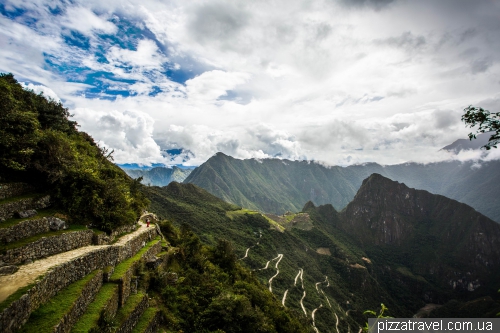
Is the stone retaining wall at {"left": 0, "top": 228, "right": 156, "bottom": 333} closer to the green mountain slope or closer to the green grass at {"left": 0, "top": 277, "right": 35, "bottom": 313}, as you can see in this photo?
the green grass at {"left": 0, "top": 277, "right": 35, "bottom": 313}

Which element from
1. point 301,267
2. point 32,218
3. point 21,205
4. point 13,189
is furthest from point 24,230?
point 301,267

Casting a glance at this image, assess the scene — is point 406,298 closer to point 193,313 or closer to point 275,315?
point 275,315

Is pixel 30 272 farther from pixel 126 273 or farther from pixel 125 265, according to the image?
pixel 125 265

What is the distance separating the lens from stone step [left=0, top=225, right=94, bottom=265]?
1208 centimetres

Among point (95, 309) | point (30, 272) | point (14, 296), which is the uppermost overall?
point (30, 272)

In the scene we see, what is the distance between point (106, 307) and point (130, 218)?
38.4 ft

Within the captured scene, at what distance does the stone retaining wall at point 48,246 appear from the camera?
12.1 metres

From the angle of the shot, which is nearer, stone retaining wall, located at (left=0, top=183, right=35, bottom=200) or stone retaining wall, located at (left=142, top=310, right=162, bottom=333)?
stone retaining wall, located at (left=142, top=310, right=162, bottom=333)

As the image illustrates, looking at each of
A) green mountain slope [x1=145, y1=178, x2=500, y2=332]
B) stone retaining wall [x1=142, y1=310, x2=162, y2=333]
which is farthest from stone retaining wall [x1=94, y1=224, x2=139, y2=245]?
green mountain slope [x1=145, y1=178, x2=500, y2=332]

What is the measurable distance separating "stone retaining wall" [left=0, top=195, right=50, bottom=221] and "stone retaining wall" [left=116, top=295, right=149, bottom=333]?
9570 mm

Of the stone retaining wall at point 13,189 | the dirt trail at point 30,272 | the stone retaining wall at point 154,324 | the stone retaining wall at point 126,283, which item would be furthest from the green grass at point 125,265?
the stone retaining wall at point 13,189

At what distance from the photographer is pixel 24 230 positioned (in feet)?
45.9

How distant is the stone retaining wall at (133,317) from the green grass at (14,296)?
476 centimetres

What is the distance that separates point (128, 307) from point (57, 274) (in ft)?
15.1
